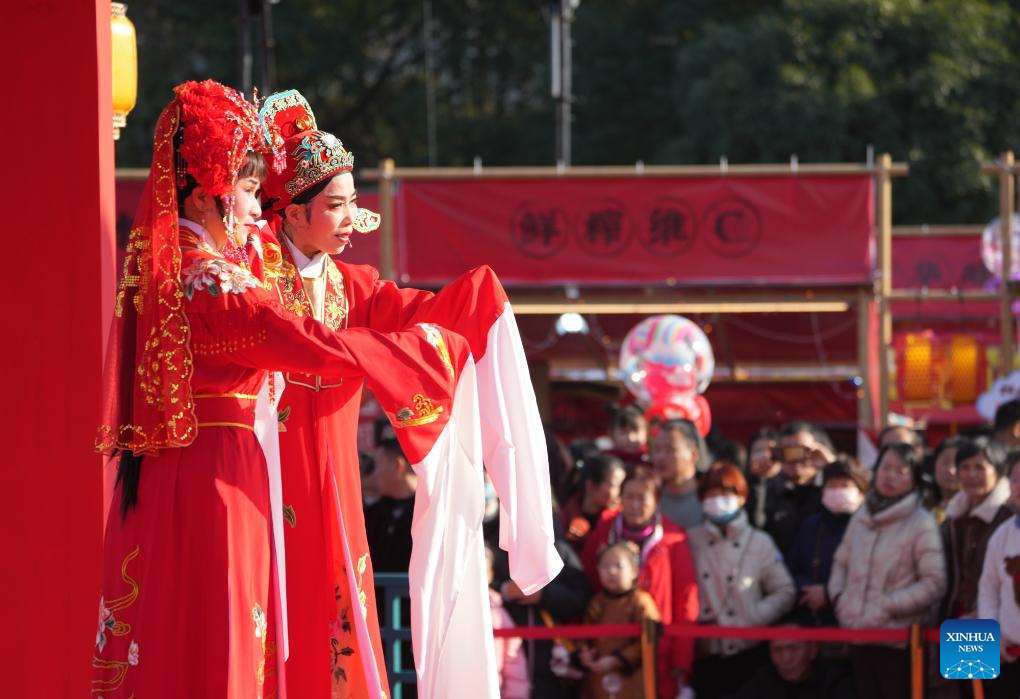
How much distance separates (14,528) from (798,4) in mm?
17106

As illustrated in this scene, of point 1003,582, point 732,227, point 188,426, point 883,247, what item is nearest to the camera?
point 188,426

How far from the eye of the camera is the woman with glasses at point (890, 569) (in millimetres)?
5555

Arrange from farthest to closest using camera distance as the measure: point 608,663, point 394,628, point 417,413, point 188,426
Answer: point 608,663 → point 394,628 → point 417,413 → point 188,426

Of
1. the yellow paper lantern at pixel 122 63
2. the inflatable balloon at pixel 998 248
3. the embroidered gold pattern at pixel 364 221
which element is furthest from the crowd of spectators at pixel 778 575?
the inflatable balloon at pixel 998 248

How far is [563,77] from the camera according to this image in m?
12.9

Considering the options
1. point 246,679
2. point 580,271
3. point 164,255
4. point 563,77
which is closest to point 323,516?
point 246,679

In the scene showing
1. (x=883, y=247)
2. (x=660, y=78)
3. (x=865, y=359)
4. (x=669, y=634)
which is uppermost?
(x=660, y=78)

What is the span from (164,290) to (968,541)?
3.19 metres

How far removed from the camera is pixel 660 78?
22516 millimetres

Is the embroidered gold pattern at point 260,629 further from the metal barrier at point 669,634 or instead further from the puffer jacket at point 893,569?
the puffer jacket at point 893,569

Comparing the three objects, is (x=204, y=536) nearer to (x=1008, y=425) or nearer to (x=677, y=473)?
(x=677, y=473)

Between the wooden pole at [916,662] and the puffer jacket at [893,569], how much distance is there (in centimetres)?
11

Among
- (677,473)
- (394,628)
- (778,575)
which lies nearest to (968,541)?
(778,575)

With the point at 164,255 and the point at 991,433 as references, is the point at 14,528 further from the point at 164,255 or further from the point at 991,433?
the point at 991,433
